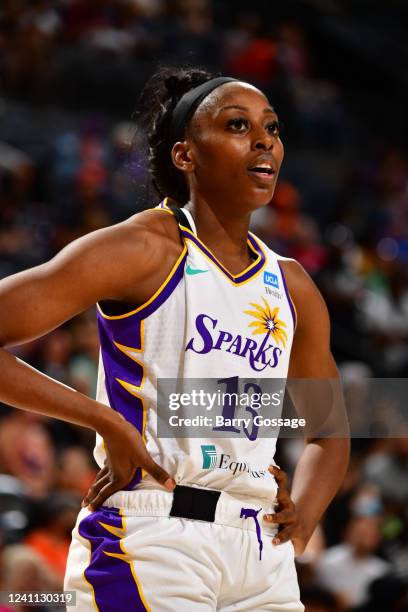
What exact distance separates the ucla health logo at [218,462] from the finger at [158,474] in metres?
0.09

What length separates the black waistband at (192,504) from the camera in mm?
2432

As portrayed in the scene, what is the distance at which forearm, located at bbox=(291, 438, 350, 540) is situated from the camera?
2830 millimetres

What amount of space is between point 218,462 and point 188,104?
102 centimetres

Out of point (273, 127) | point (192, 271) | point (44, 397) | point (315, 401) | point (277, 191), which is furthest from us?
point (277, 191)

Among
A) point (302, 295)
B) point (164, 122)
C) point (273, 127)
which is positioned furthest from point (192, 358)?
point (164, 122)

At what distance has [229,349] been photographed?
→ 2535 millimetres

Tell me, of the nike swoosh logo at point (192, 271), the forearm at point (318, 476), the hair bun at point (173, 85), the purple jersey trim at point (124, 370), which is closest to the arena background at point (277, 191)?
the hair bun at point (173, 85)

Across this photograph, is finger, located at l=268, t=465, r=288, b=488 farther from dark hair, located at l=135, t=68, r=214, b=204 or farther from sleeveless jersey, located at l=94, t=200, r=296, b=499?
dark hair, located at l=135, t=68, r=214, b=204

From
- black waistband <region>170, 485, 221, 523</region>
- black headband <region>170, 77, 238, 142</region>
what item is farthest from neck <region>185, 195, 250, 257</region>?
black waistband <region>170, 485, 221, 523</region>

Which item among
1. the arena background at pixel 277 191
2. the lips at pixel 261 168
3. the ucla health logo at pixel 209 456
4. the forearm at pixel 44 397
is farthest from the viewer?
the arena background at pixel 277 191

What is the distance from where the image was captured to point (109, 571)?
240cm

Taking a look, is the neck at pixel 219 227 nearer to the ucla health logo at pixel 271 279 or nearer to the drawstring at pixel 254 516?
the ucla health logo at pixel 271 279

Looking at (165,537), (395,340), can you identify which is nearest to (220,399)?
(165,537)

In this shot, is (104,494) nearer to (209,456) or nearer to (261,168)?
(209,456)
